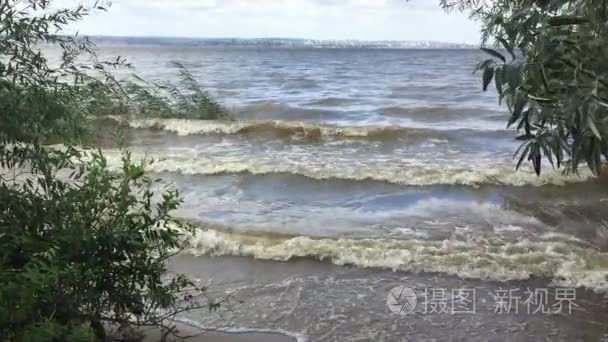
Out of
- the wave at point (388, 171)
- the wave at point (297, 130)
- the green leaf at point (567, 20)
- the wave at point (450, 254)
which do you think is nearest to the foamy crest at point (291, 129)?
the wave at point (297, 130)

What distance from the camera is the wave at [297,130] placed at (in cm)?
1462

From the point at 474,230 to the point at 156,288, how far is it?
4665 mm

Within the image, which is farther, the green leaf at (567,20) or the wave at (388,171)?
the wave at (388,171)

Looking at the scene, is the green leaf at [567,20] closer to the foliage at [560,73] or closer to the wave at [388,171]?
the foliage at [560,73]

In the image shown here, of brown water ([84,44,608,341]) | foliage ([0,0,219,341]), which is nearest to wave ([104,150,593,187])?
brown water ([84,44,608,341])

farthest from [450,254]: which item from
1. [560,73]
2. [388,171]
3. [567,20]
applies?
[388,171]

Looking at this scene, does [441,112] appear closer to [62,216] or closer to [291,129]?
[291,129]

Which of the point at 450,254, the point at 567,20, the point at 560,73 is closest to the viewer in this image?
the point at 567,20

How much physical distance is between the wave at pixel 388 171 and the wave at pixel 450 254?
3.00 meters

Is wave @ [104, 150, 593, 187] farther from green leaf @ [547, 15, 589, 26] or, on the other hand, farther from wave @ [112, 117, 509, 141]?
green leaf @ [547, 15, 589, 26]

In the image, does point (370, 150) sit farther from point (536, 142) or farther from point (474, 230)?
point (536, 142)

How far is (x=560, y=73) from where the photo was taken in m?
2.57

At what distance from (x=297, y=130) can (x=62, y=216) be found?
12.9 m

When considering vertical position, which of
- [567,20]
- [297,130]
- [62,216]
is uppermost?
[567,20]
